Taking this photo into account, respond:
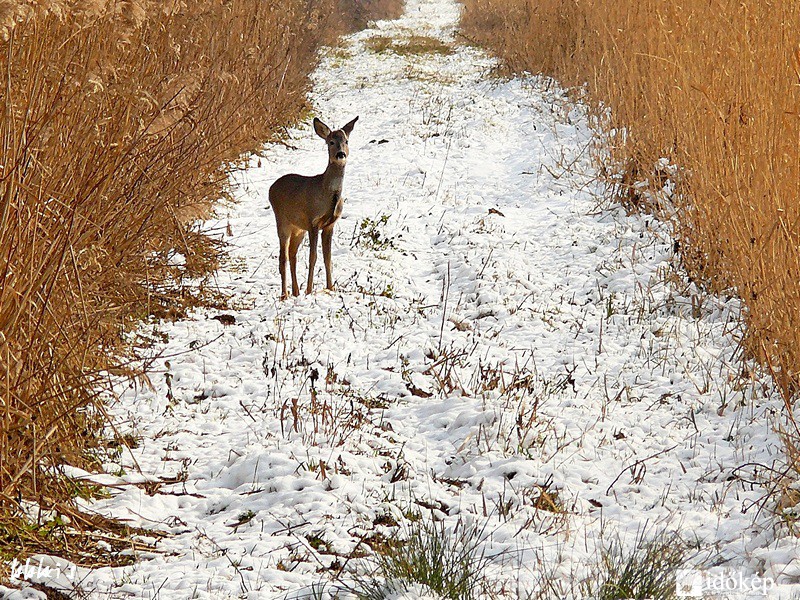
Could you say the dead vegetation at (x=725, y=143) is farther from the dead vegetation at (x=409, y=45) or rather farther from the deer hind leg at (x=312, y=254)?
the dead vegetation at (x=409, y=45)

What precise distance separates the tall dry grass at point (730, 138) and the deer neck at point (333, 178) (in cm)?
256

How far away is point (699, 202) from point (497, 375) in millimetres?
2375

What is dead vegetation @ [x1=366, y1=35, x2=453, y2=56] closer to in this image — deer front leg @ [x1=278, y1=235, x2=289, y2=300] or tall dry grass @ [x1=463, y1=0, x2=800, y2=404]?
tall dry grass @ [x1=463, y1=0, x2=800, y2=404]

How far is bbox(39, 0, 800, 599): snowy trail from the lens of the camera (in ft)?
10.8

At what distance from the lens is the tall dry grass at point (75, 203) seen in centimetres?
301

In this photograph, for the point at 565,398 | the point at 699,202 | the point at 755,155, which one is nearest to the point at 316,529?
the point at 565,398

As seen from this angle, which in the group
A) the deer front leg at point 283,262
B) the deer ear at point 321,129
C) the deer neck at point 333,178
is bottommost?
the deer front leg at point 283,262

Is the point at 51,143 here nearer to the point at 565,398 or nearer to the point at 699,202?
the point at 565,398

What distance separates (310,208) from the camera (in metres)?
6.70

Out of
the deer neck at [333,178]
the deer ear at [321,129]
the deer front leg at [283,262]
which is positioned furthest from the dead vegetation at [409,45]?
the deer front leg at [283,262]

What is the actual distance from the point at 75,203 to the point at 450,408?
2.37 meters

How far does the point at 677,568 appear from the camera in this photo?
114 inches

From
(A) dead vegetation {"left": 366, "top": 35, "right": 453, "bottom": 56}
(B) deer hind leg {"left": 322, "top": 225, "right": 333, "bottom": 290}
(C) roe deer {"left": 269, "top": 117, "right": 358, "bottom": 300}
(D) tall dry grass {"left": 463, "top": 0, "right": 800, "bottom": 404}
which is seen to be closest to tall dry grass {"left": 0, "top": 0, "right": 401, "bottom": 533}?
(C) roe deer {"left": 269, "top": 117, "right": 358, "bottom": 300}

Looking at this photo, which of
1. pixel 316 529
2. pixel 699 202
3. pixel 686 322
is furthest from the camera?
pixel 699 202
